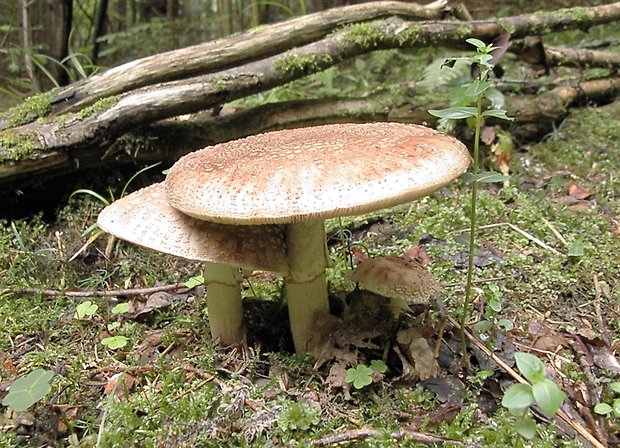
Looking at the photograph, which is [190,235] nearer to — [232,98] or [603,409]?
[603,409]

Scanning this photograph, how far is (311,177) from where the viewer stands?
198cm

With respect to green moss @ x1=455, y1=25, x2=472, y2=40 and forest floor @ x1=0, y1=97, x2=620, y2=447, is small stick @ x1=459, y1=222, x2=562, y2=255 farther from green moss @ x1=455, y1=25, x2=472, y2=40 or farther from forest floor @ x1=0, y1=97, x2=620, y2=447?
green moss @ x1=455, y1=25, x2=472, y2=40

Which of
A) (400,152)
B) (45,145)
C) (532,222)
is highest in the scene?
(400,152)

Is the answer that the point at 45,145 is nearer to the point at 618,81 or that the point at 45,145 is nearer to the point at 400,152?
the point at 400,152

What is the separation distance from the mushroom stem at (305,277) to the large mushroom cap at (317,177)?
426 mm

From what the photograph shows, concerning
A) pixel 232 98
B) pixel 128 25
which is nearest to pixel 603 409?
pixel 232 98

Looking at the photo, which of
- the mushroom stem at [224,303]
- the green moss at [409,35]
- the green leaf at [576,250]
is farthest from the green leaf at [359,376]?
the green moss at [409,35]

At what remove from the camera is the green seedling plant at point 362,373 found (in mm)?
2305

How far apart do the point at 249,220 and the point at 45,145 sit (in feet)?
8.08

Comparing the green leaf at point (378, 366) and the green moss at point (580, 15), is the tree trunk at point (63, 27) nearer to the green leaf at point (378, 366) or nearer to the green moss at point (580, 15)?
the green leaf at point (378, 366)

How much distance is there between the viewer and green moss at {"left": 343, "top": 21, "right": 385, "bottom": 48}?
450 centimetres

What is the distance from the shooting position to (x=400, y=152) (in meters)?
2.07

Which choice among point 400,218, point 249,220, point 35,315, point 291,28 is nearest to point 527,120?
point 400,218

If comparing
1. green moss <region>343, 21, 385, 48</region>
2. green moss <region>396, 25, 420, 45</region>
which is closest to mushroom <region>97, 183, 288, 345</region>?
green moss <region>343, 21, 385, 48</region>
